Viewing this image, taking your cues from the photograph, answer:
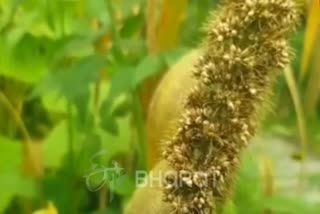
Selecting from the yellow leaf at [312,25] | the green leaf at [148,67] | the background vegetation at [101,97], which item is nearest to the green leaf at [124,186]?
the background vegetation at [101,97]

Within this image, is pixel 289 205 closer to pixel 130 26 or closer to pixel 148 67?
pixel 148 67

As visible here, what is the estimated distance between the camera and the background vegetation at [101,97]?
1076mm

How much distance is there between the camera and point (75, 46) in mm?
1117

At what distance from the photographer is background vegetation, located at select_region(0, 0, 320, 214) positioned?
1.08m

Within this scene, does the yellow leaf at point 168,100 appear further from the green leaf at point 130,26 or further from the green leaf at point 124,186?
the green leaf at point 130,26

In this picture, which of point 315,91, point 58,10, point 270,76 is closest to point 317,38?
point 315,91

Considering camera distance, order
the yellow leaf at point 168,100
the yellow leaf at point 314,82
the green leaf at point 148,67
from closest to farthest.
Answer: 1. the yellow leaf at point 168,100
2. the green leaf at point 148,67
3. the yellow leaf at point 314,82

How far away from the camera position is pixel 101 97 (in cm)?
148

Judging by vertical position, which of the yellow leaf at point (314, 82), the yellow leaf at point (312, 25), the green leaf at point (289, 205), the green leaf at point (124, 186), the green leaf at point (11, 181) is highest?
the yellow leaf at point (312, 25)

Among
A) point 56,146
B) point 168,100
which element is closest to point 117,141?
point 56,146

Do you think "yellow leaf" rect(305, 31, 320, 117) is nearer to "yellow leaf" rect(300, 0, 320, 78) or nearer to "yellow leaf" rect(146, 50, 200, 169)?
"yellow leaf" rect(300, 0, 320, 78)

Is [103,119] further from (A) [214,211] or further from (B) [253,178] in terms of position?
(A) [214,211]

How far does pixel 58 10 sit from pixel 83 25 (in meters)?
0.07

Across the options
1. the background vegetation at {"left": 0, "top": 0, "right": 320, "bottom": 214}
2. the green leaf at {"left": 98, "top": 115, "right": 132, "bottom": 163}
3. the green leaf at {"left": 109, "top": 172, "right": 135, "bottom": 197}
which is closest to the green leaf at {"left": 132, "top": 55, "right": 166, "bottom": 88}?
the background vegetation at {"left": 0, "top": 0, "right": 320, "bottom": 214}
